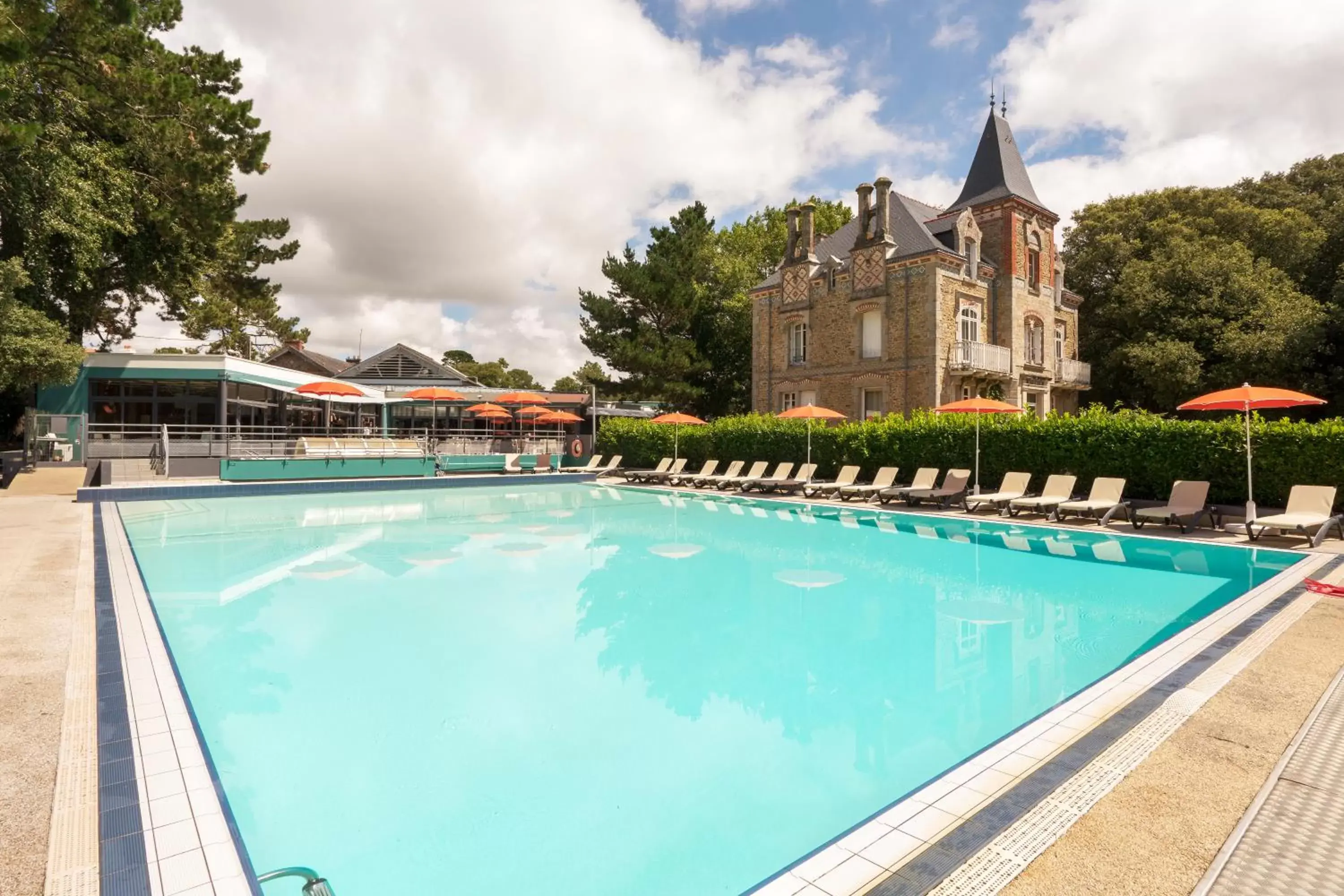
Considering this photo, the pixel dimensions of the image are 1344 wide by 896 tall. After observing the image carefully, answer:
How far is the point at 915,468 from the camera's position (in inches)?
728

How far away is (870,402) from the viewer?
2627cm

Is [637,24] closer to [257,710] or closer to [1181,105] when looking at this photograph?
[257,710]

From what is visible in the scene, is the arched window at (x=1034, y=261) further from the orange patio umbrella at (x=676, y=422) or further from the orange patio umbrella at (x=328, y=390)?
the orange patio umbrella at (x=328, y=390)

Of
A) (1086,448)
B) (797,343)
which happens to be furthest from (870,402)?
(1086,448)

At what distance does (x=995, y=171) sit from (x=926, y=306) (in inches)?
311

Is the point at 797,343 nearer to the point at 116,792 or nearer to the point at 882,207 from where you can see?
the point at 882,207

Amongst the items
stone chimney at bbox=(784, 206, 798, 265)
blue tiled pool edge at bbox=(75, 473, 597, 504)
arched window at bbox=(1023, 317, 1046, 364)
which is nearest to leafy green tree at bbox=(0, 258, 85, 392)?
blue tiled pool edge at bbox=(75, 473, 597, 504)

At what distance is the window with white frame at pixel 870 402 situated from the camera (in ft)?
85.1

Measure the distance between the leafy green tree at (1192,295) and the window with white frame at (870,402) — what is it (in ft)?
34.0

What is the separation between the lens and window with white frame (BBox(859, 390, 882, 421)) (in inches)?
1022

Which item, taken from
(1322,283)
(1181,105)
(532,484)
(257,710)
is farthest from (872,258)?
(257,710)

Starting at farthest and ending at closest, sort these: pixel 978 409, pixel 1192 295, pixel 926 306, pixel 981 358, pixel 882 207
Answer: pixel 1192 295 < pixel 882 207 < pixel 981 358 < pixel 926 306 < pixel 978 409

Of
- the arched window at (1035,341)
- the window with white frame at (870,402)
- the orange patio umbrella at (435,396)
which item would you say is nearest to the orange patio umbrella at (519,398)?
the orange patio umbrella at (435,396)

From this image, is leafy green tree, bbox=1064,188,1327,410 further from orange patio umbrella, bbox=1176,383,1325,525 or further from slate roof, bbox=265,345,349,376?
slate roof, bbox=265,345,349,376
